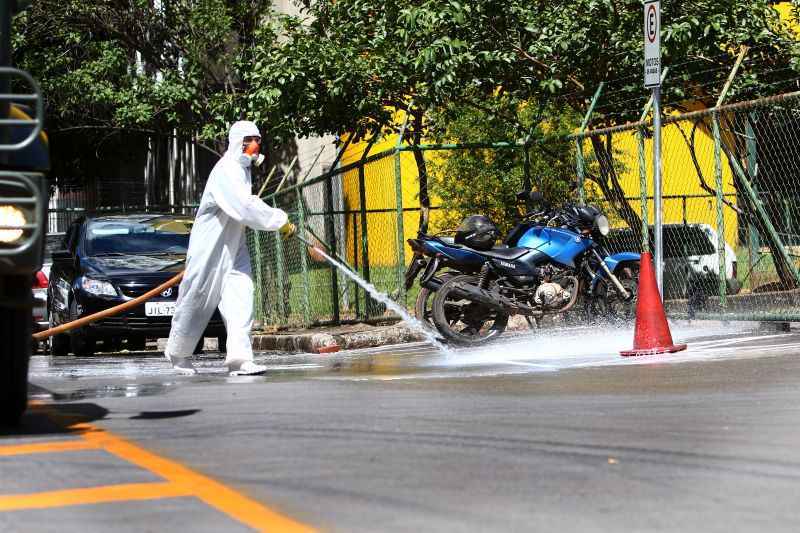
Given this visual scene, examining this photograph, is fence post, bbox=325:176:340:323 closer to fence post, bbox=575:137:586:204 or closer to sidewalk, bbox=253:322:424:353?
sidewalk, bbox=253:322:424:353

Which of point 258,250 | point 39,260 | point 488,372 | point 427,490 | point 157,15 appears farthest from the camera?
point 157,15

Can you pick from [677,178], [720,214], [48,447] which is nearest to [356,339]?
[720,214]

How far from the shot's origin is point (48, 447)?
609 cm

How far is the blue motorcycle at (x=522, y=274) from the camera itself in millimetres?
13023

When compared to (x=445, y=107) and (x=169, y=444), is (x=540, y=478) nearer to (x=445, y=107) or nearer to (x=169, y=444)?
(x=169, y=444)

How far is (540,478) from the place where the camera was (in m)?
5.12

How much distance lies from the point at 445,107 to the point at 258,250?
4.46 m

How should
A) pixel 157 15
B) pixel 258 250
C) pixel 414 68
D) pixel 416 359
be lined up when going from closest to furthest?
pixel 416 359 < pixel 414 68 < pixel 258 250 < pixel 157 15

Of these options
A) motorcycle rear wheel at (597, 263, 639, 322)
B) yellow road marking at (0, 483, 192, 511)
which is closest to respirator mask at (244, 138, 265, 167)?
motorcycle rear wheel at (597, 263, 639, 322)

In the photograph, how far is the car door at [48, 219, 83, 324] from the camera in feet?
52.4

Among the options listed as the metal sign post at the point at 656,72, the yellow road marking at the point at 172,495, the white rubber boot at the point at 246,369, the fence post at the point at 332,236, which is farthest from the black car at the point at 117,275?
the yellow road marking at the point at 172,495

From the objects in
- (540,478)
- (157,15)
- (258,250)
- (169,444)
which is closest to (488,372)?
(169,444)

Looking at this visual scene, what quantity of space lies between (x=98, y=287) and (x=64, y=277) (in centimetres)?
109

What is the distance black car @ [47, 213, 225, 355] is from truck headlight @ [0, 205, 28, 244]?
370 inches
